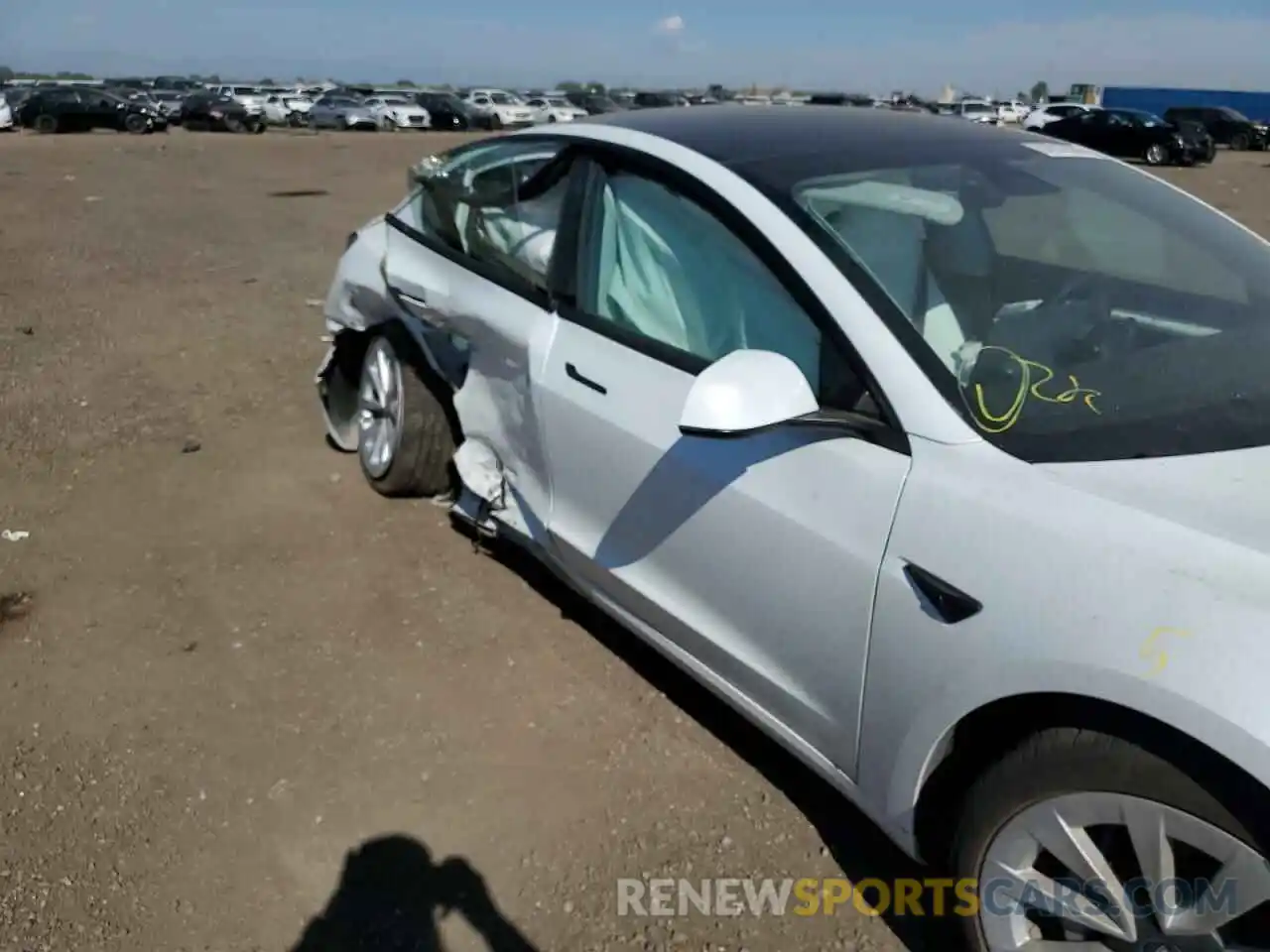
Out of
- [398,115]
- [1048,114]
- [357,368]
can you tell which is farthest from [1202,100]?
[357,368]

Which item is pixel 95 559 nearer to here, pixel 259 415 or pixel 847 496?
pixel 259 415

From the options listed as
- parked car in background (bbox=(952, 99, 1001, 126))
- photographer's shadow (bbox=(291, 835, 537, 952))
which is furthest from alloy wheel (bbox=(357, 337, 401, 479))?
parked car in background (bbox=(952, 99, 1001, 126))

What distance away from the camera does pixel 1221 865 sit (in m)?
1.72

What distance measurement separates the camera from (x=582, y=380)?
301 centimetres

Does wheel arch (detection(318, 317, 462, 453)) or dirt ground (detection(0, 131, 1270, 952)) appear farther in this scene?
wheel arch (detection(318, 317, 462, 453))

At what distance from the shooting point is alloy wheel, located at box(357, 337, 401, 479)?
4367 mm

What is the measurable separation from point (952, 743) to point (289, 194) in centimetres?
1612

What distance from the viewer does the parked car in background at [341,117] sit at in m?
42.5

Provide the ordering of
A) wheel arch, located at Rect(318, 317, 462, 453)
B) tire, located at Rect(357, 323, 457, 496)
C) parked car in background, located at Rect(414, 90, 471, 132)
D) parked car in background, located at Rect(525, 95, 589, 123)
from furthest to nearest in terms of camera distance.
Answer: parked car in background, located at Rect(414, 90, 471, 132) → parked car in background, located at Rect(525, 95, 589, 123) → tire, located at Rect(357, 323, 457, 496) → wheel arch, located at Rect(318, 317, 462, 453)

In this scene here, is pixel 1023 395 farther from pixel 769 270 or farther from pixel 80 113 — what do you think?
pixel 80 113

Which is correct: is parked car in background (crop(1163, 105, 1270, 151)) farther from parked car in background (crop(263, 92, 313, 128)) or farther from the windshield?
the windshield

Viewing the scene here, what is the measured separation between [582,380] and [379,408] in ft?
5.67

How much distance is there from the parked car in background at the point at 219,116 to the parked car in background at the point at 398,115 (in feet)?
15.4

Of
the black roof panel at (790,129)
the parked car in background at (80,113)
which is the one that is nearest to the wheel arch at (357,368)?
the black roof panel at (790,129)
